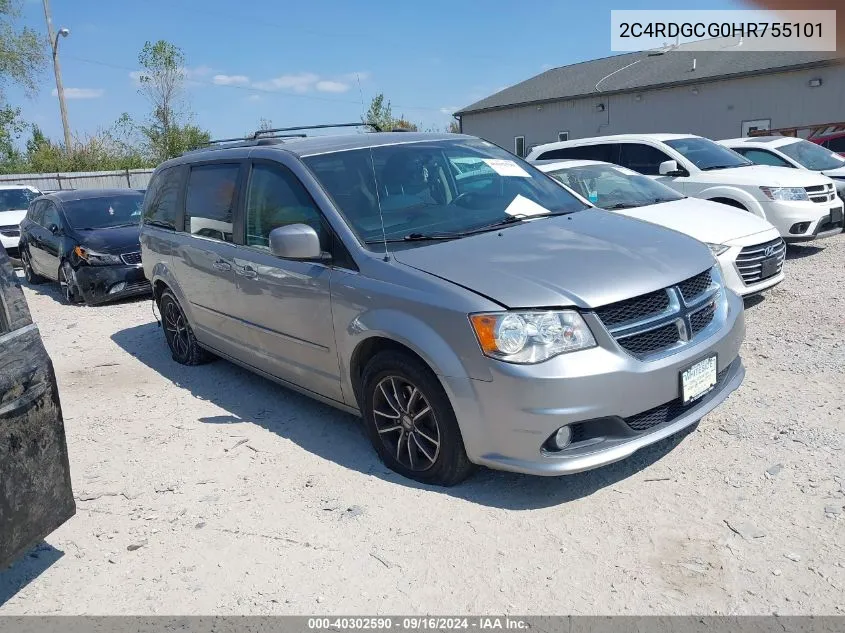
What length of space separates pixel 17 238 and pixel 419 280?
13.6m

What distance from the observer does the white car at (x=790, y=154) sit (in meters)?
11.6

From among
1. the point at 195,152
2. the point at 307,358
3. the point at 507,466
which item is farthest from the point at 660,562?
the point at 195,152

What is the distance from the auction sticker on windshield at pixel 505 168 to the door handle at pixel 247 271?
174cm

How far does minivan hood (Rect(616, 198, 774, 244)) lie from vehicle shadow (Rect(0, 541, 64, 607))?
16.7 ft

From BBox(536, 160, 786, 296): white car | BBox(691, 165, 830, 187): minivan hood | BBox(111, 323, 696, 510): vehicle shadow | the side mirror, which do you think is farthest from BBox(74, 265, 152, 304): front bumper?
BBox(691, 165, 830, 187): minivan hood

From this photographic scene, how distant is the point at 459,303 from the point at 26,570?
2.42m

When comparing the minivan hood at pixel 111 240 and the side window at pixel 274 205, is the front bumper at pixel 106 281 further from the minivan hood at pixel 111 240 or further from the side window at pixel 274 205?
the side window at pixel 274 205

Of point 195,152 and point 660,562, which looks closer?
point 660,562

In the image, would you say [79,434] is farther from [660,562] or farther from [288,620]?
[660,562]

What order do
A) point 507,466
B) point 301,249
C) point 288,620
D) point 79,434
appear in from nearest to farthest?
point 288,620
point 507,466
point 301,249
point 79,434

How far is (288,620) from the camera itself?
281 cm

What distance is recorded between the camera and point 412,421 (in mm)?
3695

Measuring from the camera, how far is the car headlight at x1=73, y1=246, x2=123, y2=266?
944 centimetres

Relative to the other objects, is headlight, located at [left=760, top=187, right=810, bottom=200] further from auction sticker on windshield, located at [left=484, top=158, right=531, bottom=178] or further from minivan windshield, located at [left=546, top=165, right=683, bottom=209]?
auction sticker on windshield, located at [left=484, top=158, right=531, bottom=178]
